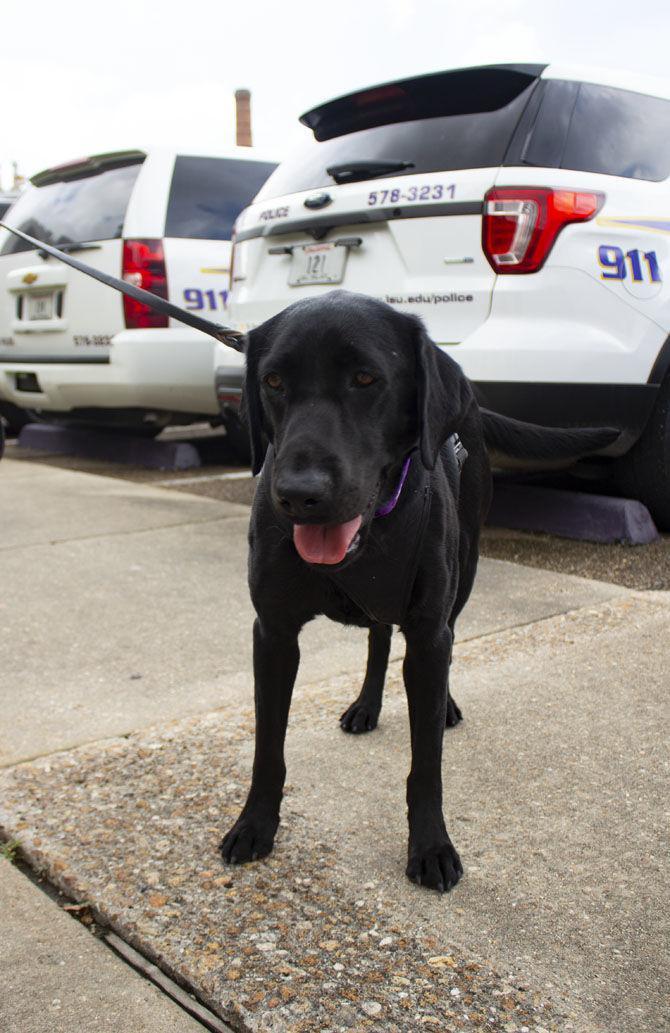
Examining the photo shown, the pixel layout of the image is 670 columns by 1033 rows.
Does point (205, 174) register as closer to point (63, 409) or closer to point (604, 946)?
point (63, 409)

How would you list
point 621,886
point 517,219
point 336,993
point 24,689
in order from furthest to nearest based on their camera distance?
point 517,219, point 24,689, point 621,886, point 336,993

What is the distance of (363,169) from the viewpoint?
15.4 ft

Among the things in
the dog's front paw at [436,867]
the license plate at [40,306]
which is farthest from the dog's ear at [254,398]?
the license plate at [40,306]

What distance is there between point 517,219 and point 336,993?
131 inches

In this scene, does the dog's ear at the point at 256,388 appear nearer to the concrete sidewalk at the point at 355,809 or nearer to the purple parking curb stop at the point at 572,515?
the concrete sidewalk at the point at 355,809

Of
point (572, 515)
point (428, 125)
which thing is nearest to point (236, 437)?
point (572, 515)

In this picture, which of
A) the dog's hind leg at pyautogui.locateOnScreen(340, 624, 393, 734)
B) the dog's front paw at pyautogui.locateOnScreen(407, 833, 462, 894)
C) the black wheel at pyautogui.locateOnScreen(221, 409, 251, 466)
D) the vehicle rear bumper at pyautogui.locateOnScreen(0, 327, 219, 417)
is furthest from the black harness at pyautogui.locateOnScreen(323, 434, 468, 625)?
the vehicle rear bumper at pyautogui.locateOnScreen(0, 327, 219, 417)

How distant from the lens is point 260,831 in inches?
86.4

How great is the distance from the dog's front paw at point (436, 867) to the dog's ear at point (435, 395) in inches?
31.5

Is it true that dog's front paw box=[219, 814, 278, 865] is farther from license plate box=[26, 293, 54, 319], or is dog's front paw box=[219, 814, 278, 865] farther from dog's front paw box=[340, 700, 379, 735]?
license plate box=[26, 293, 54, 319]

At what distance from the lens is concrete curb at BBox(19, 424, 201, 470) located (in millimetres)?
7816

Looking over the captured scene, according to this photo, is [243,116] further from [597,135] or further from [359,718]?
[359,718]

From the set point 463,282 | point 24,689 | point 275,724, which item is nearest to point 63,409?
point 463,282

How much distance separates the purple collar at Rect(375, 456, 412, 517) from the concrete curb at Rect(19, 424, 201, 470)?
5798mm
